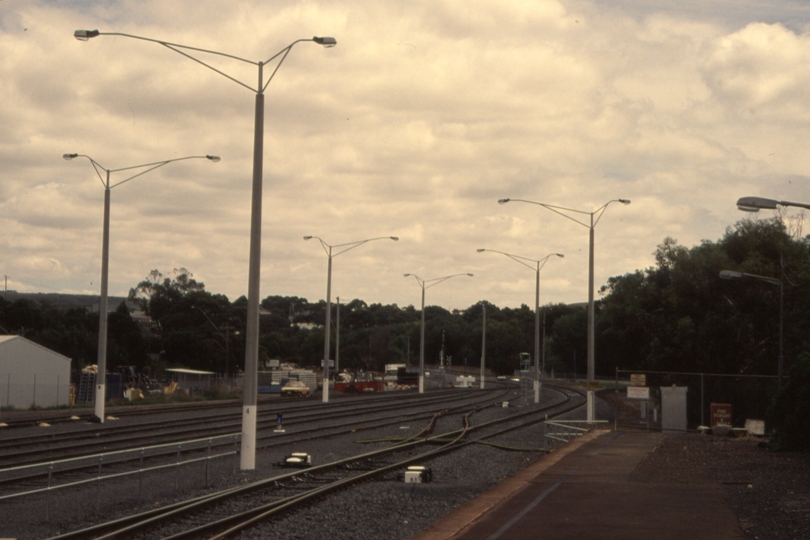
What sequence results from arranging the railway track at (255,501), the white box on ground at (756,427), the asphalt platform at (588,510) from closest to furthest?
the railway track at (255,501), the asphalt platform at (588,510), the white box on ground at (756,427)

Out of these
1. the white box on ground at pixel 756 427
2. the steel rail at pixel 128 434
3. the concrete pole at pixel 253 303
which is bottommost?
the steel rail at pixel 128 434

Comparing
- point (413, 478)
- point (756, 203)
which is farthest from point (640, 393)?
point (413, 478)

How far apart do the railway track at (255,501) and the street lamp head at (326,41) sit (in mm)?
9489

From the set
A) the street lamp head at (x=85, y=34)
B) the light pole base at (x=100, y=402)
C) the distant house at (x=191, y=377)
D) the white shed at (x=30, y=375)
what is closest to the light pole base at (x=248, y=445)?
the street lamp head at (x=85, y=34)

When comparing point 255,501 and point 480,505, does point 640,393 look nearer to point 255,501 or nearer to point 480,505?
point 480,505

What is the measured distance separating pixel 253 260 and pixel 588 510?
10113mm

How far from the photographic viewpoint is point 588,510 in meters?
16.0

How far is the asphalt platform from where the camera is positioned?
13852 mm

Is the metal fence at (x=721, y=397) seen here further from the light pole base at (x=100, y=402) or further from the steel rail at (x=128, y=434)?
the light pole base at (x=100, y=402)

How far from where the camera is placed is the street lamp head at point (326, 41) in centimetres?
2139

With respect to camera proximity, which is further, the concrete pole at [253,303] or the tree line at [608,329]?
the tree line at [608,329]

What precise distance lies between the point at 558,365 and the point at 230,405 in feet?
298

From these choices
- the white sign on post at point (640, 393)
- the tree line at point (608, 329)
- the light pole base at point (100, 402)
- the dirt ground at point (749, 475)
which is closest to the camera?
the dirt ground at point (749, 475)

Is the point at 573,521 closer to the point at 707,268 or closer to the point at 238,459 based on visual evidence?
the point at 238,459
